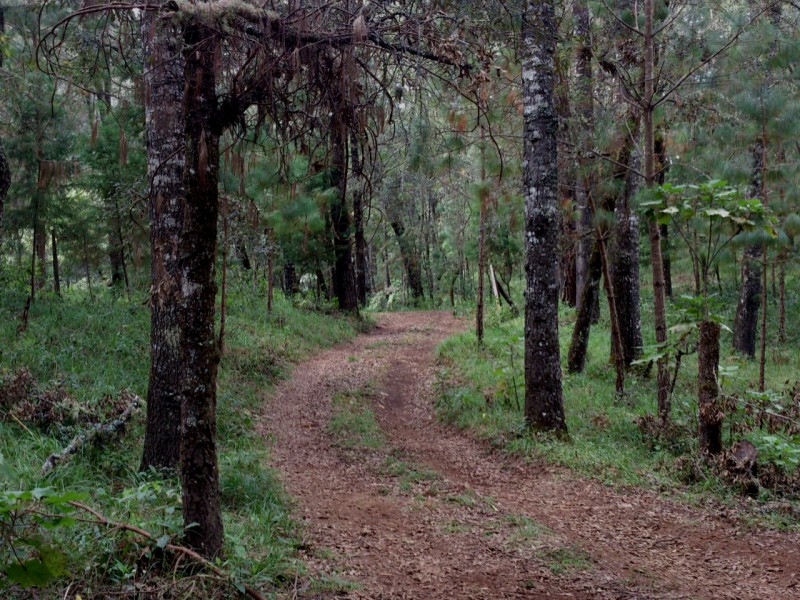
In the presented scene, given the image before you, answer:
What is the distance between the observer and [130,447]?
19.6ft

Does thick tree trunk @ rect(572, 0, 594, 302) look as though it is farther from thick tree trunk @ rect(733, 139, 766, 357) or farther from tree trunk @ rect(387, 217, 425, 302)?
tree trunk @ rect(387, 217, 425, 302)

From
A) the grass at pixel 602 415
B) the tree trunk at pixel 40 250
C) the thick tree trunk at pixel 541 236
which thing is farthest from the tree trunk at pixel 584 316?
the tree trunk at pixel 40 250

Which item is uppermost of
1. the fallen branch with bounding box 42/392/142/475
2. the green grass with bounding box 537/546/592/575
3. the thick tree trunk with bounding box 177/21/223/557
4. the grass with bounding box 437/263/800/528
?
the thick tree trunk with bounding box 177/21/223/557

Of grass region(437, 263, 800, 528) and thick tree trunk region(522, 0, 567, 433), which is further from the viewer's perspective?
thick tree trunk region(522, 0, 567, 433)

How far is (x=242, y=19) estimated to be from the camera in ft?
10.8

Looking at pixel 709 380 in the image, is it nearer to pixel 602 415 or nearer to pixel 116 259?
pixel 602 415

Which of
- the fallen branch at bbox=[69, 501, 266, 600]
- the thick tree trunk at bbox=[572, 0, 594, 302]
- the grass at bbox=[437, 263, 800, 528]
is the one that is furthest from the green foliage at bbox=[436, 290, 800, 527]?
the fallen branch at bbox=[69, 501, 266, 600]

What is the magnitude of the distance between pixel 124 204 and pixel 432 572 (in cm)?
920

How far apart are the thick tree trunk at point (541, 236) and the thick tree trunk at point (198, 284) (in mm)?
4626

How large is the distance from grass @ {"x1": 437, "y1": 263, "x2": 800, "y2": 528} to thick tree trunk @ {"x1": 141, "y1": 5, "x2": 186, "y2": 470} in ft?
13.3

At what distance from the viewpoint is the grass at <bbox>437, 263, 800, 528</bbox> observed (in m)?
6.14

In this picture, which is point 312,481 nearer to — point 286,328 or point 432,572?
point 432,572

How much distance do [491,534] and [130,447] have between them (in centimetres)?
375

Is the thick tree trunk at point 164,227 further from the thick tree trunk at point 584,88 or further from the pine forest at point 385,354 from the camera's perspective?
the thick tree trunk at point 584,88
